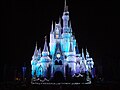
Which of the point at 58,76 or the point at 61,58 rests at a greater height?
the point at 61,58

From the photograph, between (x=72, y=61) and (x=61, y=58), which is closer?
(x=72, y=61)

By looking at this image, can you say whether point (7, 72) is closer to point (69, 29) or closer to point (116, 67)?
point (69, 29)

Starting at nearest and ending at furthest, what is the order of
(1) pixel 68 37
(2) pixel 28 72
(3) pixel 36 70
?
(2) pixel 28 72, (3) pixel 36 70, (1) pixel 68 37

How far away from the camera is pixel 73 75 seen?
42438mm

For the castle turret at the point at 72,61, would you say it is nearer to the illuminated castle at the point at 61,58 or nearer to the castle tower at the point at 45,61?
the illuminated castle at the point at 61,58

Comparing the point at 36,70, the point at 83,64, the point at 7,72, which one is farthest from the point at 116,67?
the point at 7,72

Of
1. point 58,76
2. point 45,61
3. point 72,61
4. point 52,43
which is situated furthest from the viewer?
point 52,43

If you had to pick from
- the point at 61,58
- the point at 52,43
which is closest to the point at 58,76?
the point at 61,58

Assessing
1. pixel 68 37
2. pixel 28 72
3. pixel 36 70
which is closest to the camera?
pixel 28 72

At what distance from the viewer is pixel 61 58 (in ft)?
146

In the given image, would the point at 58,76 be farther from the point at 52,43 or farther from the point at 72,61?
the point at 52,43

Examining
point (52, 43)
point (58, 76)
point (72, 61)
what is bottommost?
point (58, 76)

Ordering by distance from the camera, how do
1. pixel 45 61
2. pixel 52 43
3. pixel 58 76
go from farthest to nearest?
pixel 52 43 → pixel 45 61 → pixel 58 76

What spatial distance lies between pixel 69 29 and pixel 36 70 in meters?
12.0
